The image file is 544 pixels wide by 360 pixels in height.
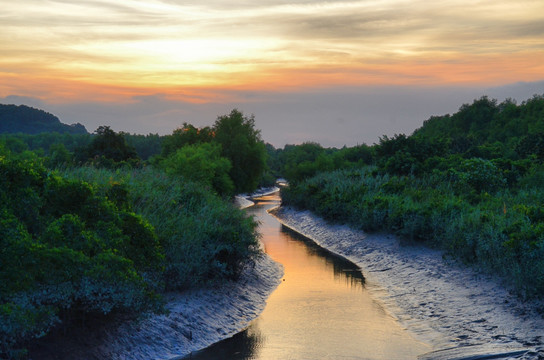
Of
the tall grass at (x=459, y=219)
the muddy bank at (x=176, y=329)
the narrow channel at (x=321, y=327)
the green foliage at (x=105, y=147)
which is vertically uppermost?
the green foliage at (x=105, y=147)

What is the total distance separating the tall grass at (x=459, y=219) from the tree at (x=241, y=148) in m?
27.0

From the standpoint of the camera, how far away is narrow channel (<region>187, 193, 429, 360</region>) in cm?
1386

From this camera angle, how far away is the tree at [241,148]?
74.9 meters

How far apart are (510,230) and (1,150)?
1665 cm

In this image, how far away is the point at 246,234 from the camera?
67.7ft

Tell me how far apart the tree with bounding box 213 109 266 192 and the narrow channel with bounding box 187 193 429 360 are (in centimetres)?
5056

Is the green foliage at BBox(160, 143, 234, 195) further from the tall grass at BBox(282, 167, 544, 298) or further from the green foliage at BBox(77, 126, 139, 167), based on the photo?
the green foliage at BBox(77, 126, 139, 167)

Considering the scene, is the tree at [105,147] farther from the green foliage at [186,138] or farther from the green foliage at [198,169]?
the green foliage at [198,169]

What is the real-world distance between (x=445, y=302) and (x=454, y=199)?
13.5m

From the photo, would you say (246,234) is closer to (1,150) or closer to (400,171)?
(1,150)

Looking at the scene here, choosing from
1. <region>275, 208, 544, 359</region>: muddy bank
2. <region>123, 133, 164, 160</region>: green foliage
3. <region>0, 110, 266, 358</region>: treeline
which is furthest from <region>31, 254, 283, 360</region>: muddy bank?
<region>123, 133, 164, 160</region>: green foliage

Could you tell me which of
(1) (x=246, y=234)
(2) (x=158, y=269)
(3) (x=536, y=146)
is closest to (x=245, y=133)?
(3) (x=536, y=146)

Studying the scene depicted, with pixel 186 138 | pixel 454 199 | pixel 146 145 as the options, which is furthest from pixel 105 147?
pixel 146 145

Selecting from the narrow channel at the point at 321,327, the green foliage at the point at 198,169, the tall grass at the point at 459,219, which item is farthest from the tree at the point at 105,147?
the narrow channel at the point at 321,327
